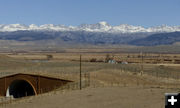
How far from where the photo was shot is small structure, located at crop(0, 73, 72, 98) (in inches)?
2240

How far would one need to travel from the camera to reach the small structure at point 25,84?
56906mm

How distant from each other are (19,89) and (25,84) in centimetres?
139

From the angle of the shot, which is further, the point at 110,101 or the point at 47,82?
the point at 47,82

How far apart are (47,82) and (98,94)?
16.1m

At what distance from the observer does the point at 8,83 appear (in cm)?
6156

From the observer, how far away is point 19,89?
2675 inches

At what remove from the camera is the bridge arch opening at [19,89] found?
63709 millimetres

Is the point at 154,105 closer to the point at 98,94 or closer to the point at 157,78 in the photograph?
the point at 98,94

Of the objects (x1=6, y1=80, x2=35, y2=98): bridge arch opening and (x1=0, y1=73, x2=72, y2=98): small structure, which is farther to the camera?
(x1=6, y1=80, x2=35, y2=98): bridge arch opening

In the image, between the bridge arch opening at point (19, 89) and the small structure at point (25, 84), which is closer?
the small structure at point (25, 84)

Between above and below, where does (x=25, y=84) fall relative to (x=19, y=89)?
above

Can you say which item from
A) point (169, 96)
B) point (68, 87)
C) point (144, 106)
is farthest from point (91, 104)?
point (169, 96)

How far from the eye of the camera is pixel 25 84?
68.0 metres

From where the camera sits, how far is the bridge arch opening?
2508 inches
